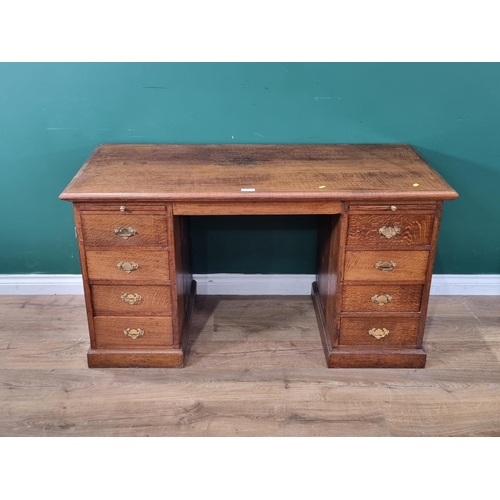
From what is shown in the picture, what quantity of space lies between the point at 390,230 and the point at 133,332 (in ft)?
3.23

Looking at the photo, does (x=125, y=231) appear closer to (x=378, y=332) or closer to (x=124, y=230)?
(x=124, y=230)

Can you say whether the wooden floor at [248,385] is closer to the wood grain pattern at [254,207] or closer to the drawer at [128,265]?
the drawer at [128,265]

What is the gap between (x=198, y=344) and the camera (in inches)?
93.8

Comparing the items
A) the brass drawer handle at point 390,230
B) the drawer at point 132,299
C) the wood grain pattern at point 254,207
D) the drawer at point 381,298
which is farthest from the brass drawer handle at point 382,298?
the drawer at point 132,299

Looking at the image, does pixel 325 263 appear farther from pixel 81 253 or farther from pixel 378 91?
pixel 81 253

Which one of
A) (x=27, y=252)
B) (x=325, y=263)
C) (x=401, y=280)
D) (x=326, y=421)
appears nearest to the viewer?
(x=326, y=421)

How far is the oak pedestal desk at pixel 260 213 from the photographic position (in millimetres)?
1985

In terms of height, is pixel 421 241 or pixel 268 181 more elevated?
pixel 268 181

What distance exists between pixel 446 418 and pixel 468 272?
89cm

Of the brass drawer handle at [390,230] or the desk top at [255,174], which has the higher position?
the desk top at [255,174]

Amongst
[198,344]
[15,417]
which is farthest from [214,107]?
[15,417]

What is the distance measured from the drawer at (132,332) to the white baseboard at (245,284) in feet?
1.70

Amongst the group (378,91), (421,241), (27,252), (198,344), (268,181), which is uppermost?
(378,91)

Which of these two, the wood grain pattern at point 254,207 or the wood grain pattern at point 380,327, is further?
the wood grain pattern at point 380,327
